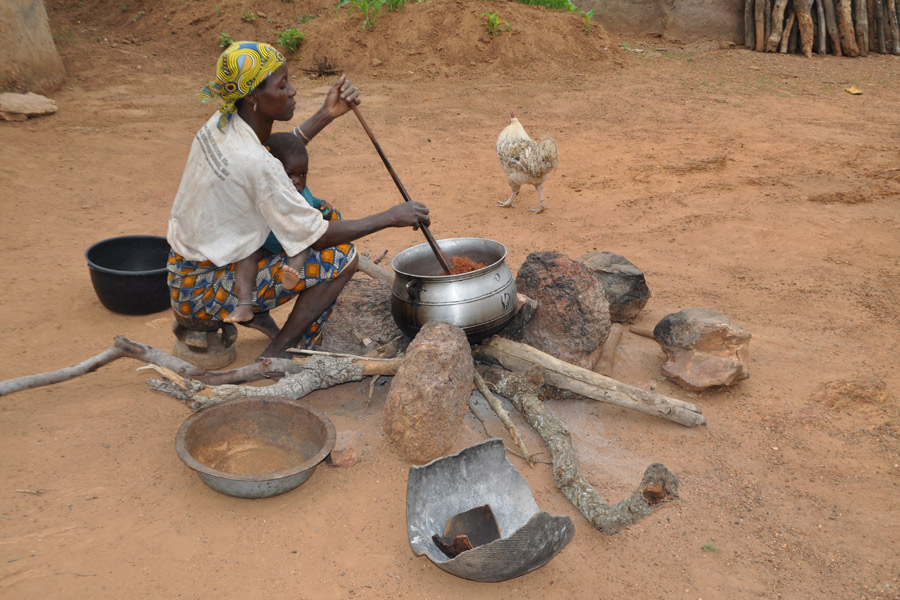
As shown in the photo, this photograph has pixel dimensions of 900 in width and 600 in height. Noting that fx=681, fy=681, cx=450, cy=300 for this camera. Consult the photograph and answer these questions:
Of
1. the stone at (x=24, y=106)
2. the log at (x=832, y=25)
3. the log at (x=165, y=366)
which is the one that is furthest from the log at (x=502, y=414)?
the log at (x=832, y=25)

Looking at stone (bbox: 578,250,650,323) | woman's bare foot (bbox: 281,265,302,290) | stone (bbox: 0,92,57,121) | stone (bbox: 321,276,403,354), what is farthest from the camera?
stone (bbox: 0,92,57,121)

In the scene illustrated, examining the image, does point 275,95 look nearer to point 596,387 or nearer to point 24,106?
point 596,387

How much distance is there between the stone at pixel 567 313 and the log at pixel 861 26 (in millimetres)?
10505

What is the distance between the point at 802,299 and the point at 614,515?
2.69m

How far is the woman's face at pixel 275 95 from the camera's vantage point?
3152 millimetres

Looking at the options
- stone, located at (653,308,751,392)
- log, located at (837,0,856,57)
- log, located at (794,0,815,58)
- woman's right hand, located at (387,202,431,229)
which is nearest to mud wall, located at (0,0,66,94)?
woman's right hand, located at (387,202,431,229)

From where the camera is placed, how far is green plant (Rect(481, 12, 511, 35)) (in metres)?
10.7

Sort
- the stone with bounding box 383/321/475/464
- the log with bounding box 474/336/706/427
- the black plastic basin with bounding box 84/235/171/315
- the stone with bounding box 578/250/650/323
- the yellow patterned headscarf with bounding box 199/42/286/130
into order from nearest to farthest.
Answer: the stone with bounding box 383/321/475/464 → the yellow patterned headscarf with bounding box 199/42/286/130 → the log with bounding box 474/336/706/427 → the stone with bounding box 578/250/650/323 → the black plastic basin with bounding box 84/235/171/315

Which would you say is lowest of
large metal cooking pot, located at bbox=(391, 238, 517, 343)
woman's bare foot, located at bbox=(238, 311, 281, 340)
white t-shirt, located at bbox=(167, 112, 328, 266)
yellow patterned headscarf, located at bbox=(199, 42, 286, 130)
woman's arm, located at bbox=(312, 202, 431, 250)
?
woman's bare foot, located at bbox=(238, 311, 281, 340)

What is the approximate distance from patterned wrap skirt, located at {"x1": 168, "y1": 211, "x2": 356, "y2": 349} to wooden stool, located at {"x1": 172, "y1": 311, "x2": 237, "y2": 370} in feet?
0.29

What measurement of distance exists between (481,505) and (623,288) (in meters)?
1.85

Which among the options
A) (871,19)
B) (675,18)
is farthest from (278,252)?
(871,19)

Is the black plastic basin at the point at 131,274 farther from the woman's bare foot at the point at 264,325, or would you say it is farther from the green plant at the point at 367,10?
the green plant at the point at 367,10

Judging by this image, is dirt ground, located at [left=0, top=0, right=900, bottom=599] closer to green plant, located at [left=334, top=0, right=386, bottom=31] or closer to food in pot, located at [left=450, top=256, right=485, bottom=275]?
green plant, located at [left=334, top=0, right=386, bottom=31]
